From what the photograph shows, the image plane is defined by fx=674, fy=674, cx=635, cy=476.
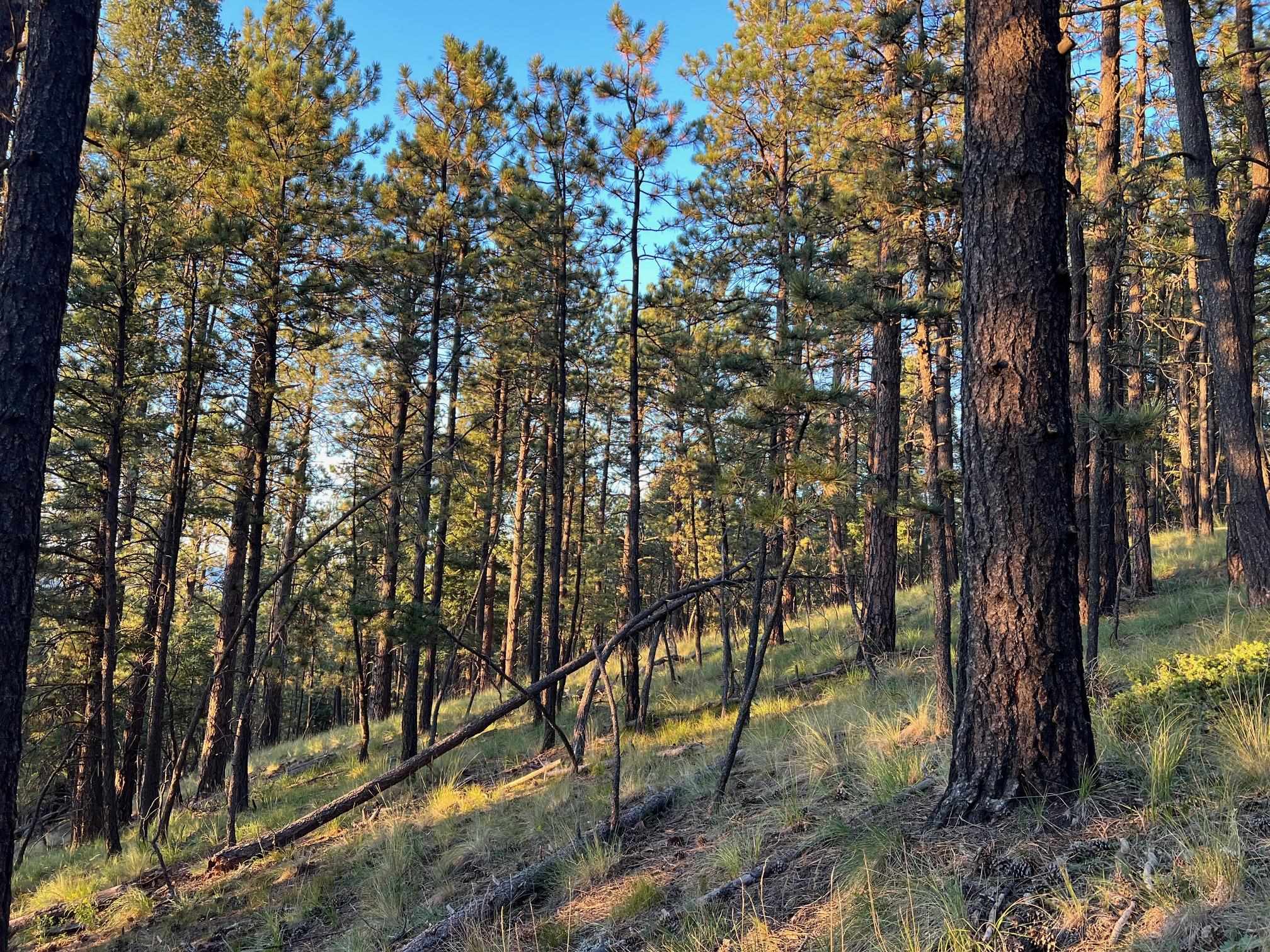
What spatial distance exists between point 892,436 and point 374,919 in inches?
292

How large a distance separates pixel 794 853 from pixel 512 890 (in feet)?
6.48

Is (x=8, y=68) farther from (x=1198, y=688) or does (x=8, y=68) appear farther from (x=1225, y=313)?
(x=1225, y=313)

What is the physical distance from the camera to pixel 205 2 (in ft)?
36.8

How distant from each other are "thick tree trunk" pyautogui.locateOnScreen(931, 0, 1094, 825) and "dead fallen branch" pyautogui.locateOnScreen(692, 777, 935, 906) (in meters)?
0.54

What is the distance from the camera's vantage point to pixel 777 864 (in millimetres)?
3689

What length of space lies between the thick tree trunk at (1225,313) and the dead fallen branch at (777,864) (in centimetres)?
618

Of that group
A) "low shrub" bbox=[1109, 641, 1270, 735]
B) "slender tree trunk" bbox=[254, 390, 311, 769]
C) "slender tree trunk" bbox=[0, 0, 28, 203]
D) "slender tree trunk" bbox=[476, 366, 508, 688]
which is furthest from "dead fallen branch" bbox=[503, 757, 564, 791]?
"slender tree trunk" bbox=[0, 0, 28, 203]

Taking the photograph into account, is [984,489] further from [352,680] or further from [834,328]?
[352,680]

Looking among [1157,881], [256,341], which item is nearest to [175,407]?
[256,341]

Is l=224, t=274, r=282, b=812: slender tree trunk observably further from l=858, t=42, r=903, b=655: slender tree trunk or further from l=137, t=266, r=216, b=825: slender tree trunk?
l=858, t=42, r=903, b=655: slender tree trunk

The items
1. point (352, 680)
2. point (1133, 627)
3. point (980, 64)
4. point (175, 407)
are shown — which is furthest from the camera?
point (352, 680)

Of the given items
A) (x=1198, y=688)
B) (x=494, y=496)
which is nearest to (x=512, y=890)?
(x=1198, y=688)

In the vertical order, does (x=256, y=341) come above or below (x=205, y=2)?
below

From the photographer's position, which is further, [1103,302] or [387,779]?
[1103,302]
